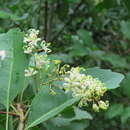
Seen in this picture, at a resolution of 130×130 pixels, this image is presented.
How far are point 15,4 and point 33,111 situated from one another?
1.45 metres

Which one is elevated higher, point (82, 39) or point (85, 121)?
point (82, 39)

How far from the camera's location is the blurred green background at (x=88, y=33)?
2.36 metres

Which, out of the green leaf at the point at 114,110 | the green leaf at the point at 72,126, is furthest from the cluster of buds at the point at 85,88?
the green leaf at the point at 114,110

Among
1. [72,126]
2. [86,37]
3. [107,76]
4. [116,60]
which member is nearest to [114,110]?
[116,60]

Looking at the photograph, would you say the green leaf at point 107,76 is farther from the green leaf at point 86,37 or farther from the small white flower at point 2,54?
the green leaf at point 86,37

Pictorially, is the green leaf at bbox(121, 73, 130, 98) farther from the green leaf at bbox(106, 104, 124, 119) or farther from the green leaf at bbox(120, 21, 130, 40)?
the green leaf at bbox(120, 21, 130, 40)

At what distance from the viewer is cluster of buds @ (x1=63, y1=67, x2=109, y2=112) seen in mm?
1077

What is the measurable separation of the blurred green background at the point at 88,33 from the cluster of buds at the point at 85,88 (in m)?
1.08

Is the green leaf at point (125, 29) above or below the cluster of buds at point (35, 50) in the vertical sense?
above

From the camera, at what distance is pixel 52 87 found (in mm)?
1204

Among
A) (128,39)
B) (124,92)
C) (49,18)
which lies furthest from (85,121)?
(128,39)

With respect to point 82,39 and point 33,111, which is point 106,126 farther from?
point 33,111

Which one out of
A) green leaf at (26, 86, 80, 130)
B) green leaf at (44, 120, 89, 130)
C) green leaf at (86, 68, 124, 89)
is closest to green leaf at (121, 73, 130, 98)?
green leaf at (44, 120, 89, 130)

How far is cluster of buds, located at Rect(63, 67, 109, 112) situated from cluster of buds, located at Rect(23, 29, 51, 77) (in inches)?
4.4
